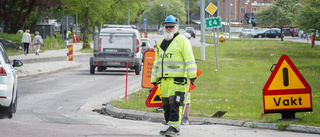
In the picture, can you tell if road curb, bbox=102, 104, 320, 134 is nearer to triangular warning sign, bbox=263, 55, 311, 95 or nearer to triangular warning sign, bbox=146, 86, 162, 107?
triangular warning sign, bbox=146, 86, 162, 107

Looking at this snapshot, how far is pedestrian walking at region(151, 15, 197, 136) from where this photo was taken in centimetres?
784

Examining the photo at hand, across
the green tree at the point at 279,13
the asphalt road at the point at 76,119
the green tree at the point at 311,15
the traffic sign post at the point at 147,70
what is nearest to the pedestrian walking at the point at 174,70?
the asphalt road at the point at 76,119

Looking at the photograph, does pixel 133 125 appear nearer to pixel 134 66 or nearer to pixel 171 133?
pixel 171 133

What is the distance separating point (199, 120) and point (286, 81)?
1.70 metres

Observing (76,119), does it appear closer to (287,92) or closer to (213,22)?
(287,92)

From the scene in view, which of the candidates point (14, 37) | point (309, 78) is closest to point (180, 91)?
point (309, 78)

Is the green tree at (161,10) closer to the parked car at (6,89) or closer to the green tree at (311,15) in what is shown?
the green tree at (311,15)

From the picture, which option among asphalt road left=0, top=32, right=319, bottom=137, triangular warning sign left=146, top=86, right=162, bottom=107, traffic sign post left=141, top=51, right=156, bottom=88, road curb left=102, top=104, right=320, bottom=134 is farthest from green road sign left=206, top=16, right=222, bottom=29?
triangular warning sign left=146, top=86, right=162, bottom=107

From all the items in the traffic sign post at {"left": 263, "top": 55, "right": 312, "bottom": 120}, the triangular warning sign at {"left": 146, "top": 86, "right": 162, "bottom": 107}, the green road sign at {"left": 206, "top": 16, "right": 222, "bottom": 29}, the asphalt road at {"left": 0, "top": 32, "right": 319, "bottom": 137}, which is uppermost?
the green road sign at {"left": 206, "top": 16, "right": 222, "bottom": 29}

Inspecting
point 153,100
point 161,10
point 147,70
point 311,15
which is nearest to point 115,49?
point 311,15

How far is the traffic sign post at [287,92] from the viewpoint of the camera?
30.4 ft

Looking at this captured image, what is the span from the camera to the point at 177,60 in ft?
25.9

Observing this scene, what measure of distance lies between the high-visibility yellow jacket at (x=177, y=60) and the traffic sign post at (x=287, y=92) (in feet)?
6.72

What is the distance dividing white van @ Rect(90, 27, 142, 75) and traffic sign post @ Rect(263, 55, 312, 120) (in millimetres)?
14093
